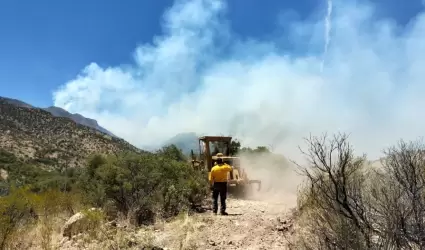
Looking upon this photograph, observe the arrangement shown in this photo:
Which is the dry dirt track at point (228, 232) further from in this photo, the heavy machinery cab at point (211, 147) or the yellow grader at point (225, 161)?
the heavy machinery cab at point (211, 147)

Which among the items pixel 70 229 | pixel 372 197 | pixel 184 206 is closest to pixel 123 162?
pixel 184 206

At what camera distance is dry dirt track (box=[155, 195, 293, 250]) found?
31.5ft

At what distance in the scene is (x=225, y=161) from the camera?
856 inches

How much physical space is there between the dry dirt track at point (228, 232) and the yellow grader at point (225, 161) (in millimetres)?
7587

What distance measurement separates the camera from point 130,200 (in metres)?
13.8

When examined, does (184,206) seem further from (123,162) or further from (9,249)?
(9,249)

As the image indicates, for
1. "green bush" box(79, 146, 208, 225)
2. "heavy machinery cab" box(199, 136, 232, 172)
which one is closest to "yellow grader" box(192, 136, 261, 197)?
"heavy machinery cab" box(199, 136, 232, 172)

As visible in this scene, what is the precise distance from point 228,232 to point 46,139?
194 ft

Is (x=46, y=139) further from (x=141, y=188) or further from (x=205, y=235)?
(x=205, y=235)

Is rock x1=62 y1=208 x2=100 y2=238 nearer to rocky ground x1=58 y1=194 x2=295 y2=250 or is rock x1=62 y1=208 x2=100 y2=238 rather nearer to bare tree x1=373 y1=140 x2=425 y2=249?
rocky ground x1=58 y1=194 x2=295 y2=250

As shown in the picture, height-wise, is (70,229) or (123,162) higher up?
(123,162)

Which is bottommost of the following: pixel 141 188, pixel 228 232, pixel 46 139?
pixel 228 232

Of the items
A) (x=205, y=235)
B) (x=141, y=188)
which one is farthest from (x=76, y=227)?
(x=141, y=188)

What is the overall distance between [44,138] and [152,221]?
56614mm
